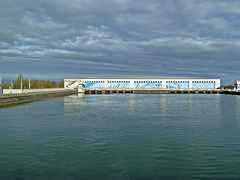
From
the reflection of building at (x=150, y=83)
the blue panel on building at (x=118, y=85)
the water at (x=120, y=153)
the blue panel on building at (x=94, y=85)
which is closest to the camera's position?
the water at (x=120, y=153)

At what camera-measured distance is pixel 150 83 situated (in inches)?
5669

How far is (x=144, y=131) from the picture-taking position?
20500 mm

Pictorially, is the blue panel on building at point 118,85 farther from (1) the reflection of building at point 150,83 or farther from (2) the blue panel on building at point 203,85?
(2) the blue panel on building at point 203,85

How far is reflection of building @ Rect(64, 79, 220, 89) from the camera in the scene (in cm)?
14257

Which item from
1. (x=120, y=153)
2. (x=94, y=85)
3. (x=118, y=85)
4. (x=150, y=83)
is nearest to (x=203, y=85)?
(x=150, y=83)

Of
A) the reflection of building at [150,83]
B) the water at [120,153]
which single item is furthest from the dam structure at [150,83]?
the water at [120,153]

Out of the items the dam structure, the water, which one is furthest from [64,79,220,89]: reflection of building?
the water

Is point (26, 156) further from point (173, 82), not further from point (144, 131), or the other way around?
point (173, 82)

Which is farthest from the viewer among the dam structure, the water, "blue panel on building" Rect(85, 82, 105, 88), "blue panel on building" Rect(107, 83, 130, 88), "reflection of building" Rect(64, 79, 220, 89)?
"blue panel on building" Rect(85, 82, 105, 88)

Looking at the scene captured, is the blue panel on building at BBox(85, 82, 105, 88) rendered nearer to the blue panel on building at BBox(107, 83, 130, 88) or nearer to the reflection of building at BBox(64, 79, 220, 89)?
the reflection of building at BBox(64, 79, 220, 89)

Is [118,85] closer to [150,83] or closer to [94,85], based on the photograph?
[94,85]

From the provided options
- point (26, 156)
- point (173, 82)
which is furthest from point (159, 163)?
point (173, 82)

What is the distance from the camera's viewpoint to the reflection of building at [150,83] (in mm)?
142575

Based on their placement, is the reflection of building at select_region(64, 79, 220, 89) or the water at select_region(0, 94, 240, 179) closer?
the water at select_region(0, 94, 240, 179)
